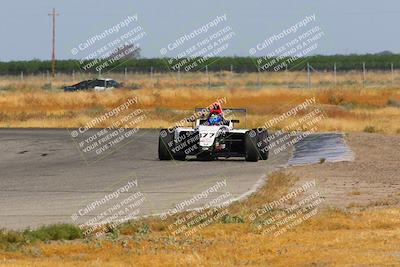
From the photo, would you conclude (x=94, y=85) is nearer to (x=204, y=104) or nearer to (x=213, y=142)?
(x=204, y=104)

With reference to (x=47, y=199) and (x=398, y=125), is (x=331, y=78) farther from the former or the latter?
(x=47, y=199)

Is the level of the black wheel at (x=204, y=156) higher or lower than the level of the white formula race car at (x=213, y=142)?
lower

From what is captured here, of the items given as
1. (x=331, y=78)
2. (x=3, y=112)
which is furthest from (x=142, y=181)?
(x=331, y=78)

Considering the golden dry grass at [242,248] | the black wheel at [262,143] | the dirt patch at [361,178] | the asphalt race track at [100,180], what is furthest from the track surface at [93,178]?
the golden dry grass at [242,248]

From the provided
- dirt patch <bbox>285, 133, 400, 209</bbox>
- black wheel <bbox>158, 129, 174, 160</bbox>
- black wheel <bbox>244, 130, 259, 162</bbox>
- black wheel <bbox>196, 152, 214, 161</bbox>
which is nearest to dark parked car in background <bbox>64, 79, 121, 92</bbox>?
dirt patch <bbox>285, 133, 400, 209</bbox>

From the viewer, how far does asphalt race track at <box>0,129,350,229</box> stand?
19344mm

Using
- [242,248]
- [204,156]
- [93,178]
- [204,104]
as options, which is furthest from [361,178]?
[204,104]

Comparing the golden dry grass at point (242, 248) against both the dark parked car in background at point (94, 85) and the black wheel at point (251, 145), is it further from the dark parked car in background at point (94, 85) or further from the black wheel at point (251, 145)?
the dark parked car in background at point (94, 85)

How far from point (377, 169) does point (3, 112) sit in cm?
3797

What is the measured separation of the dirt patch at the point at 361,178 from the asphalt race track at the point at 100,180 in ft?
4.44

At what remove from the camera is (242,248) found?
45.7 ft

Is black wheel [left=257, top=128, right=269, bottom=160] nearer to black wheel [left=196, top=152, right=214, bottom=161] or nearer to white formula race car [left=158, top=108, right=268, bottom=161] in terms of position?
white formula race car [left=158, top=108, right=268, bottom=161]

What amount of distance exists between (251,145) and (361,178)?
6474mm

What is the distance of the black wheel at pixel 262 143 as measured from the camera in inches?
1204
